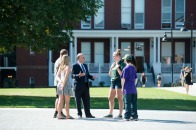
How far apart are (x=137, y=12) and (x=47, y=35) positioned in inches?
1106

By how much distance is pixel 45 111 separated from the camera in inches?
635

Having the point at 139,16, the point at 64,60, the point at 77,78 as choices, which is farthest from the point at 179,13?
the point at 64,60

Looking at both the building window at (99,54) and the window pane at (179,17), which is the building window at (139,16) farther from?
the building window at (99,54)

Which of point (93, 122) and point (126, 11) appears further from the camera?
point (126, 11)

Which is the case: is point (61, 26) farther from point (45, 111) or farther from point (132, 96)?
point (132, 96)

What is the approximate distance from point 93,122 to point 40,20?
1050 cm

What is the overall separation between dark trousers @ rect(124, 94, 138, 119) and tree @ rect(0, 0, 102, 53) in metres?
9.78

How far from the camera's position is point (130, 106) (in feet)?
45.2

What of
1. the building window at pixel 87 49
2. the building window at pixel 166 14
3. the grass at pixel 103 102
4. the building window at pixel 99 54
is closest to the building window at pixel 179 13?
the building window at pixel 166 14

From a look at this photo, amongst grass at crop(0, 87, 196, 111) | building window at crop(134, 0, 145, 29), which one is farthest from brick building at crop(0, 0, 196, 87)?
grass at crop(0, 87, 196, 111)

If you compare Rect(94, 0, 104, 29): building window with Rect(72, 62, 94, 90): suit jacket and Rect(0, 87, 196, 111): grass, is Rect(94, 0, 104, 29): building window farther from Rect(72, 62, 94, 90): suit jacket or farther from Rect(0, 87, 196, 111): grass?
Rect(72, 62, 94, 90): suit jacket

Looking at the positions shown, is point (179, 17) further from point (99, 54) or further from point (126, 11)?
point (99, 54)

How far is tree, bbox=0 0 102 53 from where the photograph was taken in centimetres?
2267

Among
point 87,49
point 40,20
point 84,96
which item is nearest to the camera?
point 84,96
